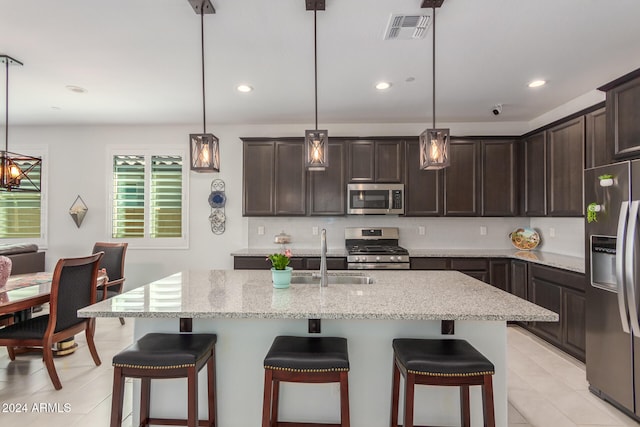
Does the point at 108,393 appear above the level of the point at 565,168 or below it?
below

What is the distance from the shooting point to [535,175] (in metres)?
4.20

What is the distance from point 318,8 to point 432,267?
3144 millimetres

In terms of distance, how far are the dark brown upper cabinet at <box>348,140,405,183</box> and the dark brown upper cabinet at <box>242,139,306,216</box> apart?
2.25 feet

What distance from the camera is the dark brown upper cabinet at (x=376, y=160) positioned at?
4512 mm

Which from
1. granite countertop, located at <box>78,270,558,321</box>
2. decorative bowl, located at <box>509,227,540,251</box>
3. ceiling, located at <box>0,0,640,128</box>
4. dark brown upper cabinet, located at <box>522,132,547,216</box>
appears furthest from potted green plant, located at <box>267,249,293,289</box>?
decorative bowl, located at <box>509,227,540,251</box>

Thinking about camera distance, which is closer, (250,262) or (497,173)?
(250,262)

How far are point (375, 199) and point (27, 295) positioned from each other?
3.59 meters

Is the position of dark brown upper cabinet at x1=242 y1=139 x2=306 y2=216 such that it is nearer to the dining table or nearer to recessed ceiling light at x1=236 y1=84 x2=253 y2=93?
recessed ceiling light at x1=236 y1=84 x2=253 y2=93

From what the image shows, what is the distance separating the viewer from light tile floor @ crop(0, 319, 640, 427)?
2307mm

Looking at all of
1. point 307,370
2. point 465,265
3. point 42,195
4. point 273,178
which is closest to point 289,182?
point 273,178

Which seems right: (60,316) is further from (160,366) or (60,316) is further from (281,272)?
(281,272)

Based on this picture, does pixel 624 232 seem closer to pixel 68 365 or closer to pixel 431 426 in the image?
pixel 431 426

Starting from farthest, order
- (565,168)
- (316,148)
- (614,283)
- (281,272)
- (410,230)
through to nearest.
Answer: (410,230), (565,168), (614,283), (316,148), (281,272)

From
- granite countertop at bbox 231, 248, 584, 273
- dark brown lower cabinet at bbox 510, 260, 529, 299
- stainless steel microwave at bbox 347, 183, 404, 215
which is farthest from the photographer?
stainless steel microwave at bbox 347, 183, 404, 215
